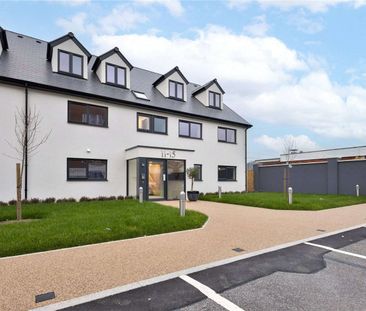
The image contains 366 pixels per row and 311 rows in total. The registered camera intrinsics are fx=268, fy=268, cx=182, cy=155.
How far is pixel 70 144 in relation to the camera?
46.0ft

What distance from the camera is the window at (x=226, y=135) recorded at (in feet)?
68.1

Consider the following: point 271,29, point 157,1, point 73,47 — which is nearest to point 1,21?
point 73,47

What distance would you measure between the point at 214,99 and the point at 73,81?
1124cm

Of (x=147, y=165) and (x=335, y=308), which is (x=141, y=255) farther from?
(x=147, y=165)

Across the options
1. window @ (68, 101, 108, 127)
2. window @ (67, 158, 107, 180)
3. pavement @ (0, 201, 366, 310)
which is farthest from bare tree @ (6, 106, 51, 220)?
pavement @ (0, 201, 366, 310)

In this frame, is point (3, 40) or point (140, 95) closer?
point (3, 40)

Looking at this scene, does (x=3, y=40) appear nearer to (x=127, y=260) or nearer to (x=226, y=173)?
(x=127, y=260)

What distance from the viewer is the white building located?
1299cm

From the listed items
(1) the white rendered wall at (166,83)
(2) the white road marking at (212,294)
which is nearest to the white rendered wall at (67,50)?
(1) the white rendered wall at (166,83)

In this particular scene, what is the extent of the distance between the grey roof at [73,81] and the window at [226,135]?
2.56ft

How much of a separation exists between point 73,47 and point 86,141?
5.43 metres

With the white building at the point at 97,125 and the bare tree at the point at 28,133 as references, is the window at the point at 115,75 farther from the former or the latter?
the bare tree at the point at 28,133

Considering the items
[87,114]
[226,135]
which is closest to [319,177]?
[226,135]

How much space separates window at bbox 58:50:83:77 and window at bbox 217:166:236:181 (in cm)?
1175
